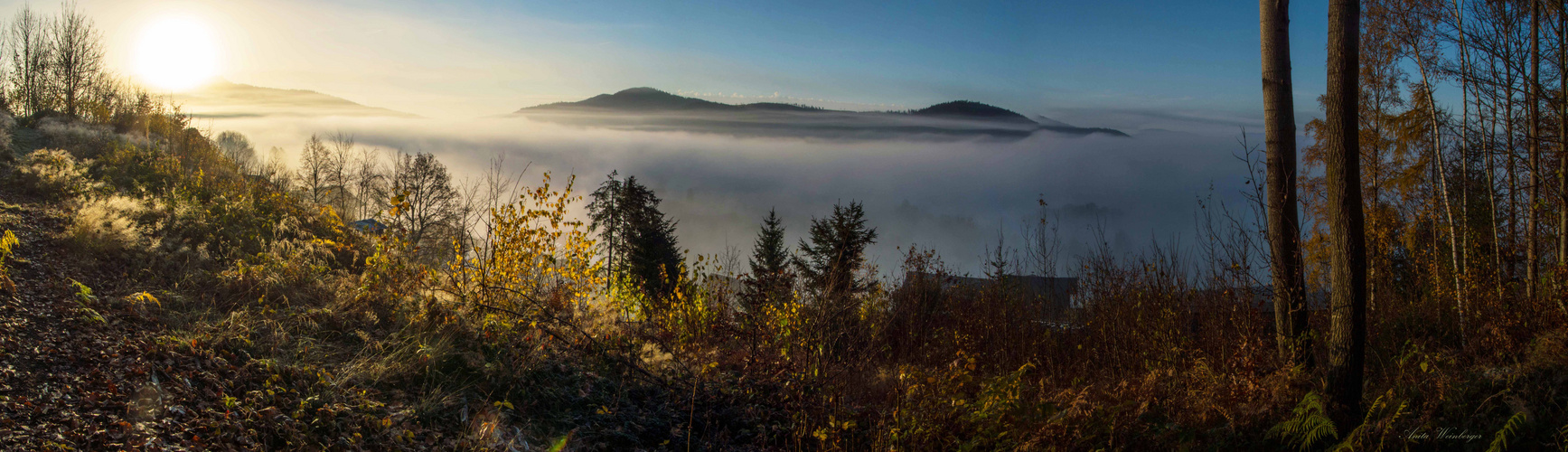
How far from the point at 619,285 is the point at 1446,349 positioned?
9221 millimetres

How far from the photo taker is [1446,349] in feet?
20.1

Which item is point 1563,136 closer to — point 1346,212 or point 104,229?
point 1346,212

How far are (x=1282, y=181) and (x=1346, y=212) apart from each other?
661 millimetres

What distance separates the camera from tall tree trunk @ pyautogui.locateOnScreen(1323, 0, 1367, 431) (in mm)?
4938

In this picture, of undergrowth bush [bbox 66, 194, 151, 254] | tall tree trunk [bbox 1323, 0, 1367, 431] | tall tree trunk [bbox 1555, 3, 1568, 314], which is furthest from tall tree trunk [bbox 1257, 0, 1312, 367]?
undergrowth bush [bbox 66, 194, 151, 254]

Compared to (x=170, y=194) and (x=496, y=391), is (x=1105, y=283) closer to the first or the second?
(x=496, y=391)

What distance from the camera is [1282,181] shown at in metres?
5.58

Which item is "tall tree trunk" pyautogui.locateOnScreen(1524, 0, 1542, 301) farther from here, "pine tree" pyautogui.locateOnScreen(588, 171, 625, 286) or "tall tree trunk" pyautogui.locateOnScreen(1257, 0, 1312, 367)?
"pine tree" pyautogui.locateOnScreen(588, 171, 625, 286)

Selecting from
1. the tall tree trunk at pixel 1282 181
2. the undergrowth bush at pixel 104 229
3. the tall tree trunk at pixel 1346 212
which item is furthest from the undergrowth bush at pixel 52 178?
the tall tree trunk at pixel 1346 212

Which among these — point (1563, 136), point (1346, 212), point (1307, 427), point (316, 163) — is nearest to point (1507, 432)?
point (1307, 427)

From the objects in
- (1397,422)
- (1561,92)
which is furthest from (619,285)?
(1561,92)

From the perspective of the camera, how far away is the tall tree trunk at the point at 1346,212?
494cm

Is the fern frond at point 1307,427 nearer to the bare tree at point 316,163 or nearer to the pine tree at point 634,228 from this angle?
the pine tree at point 634,228

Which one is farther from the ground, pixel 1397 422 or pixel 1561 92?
pixel 1561 92
